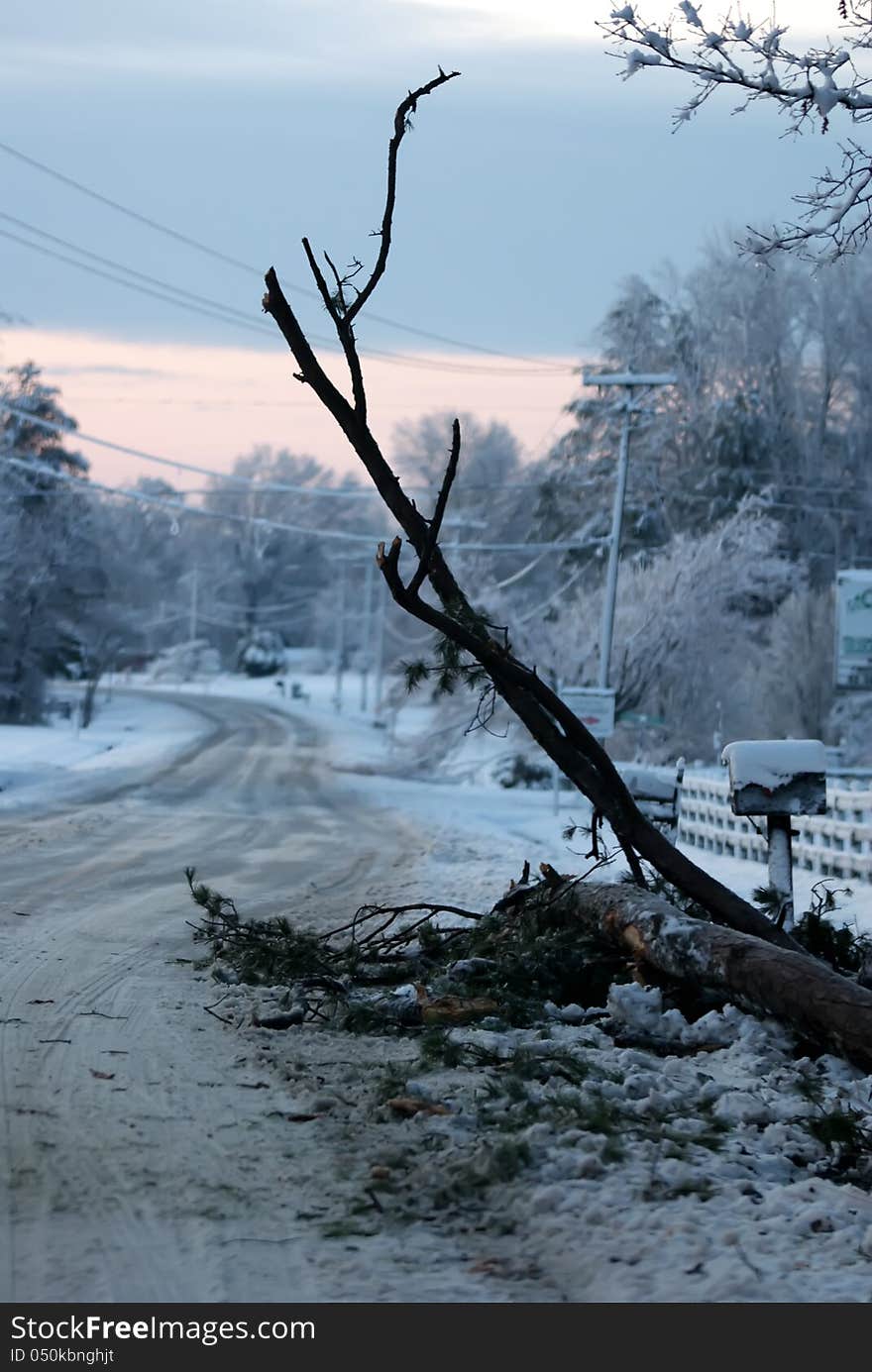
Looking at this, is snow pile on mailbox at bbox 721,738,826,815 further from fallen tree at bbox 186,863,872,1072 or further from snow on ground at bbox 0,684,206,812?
snow on ground at bbox 0,684,206,812

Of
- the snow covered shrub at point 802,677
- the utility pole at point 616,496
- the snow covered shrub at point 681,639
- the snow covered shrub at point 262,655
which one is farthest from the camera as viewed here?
the snow covered shrub at point 262,655

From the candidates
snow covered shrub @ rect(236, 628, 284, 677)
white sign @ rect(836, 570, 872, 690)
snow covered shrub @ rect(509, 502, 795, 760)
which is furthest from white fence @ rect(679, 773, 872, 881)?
snow covered shrub @ rect(236, 628, 284, 677)

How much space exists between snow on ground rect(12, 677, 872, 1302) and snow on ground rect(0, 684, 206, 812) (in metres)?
15.3

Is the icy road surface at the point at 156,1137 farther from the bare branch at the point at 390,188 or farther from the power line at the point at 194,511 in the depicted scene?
the power line at the point at 194,511

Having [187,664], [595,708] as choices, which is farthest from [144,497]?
[187,664]

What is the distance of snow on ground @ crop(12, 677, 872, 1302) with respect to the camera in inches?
160

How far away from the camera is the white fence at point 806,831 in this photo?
14.2 meters

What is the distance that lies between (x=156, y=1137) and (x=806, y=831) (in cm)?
1148

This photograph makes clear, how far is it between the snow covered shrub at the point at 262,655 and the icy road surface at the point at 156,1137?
87.3 m

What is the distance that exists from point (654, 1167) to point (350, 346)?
4.46 metres

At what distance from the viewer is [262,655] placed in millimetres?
99625

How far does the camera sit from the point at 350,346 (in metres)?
7.61

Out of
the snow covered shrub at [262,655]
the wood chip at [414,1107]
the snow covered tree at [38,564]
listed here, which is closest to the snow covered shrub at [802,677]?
the snow covered tree at [38,564]

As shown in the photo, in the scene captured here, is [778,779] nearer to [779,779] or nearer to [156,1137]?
[779,779]
